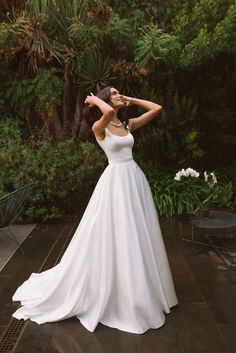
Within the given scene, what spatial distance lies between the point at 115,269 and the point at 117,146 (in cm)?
100

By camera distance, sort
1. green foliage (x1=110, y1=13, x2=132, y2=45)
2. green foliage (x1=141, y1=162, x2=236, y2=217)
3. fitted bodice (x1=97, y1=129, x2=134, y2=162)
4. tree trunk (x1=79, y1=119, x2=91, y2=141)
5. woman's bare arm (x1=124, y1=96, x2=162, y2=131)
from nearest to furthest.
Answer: fitted bodice (x1=97, y1=129, x2=134, y2=162)
woman's bare arm (x1=124, y1=96, x2=162, y2=131)
green foliage (x1=141, y1=162, x2=236, y2=217)
green foliage (x1=110, y1=13, x2=132, y2=45)
tree trunk (x1=79, y1=119, x2=91, y2=141)

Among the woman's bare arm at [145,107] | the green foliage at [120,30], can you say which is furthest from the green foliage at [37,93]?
the woman's bare arm at [145,107]

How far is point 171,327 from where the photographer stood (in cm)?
307

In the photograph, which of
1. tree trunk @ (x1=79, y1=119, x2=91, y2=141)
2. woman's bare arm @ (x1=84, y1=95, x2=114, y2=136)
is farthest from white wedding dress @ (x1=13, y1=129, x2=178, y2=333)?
tree trunk @ (x1=79, y1=119, x2=91, y2=141)

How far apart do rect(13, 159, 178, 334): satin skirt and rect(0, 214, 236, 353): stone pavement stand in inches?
3.8

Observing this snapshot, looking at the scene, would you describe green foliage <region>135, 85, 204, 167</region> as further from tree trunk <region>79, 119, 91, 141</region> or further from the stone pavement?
the stone pavement

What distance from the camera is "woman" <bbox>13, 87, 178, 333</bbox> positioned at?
305 centimetres

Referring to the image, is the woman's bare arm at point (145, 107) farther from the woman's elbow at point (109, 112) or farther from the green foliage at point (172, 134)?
the green foliage at point (172, 134)

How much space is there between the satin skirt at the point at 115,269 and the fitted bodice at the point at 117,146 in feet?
0.18

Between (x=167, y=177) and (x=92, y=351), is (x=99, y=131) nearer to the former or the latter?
(x=92, y=351)

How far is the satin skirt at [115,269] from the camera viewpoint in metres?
3.05

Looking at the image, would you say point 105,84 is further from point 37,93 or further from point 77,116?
point 37,93

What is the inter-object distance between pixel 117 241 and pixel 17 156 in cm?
412

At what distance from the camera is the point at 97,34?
7.21 m
